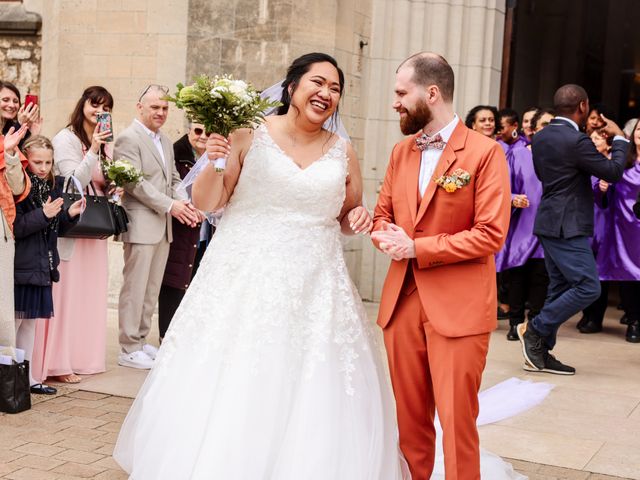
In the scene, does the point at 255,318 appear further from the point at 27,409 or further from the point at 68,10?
the point at 68,10

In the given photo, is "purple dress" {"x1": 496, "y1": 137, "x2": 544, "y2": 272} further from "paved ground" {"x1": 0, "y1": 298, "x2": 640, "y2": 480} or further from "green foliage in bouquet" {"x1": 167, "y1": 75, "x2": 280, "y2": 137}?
"green foliage in bouquet" {"x1": 167, "y1": 75, "x2": 280, "y2": 137}

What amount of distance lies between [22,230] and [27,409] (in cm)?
117

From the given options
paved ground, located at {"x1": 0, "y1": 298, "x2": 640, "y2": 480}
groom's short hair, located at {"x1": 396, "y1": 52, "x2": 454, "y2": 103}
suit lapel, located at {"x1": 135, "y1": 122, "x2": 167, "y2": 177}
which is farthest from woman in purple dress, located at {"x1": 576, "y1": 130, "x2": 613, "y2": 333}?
groom's short hair, located at {"x1": 396, "y1": 52, "x2": 454, "y2": 103}

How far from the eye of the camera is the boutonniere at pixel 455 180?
12.7 feet

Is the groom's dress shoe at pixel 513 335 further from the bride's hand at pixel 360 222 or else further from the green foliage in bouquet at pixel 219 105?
the green foliage in bouquet at pixel 219 105

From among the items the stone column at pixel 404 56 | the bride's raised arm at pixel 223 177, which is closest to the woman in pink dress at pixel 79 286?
the bride's raised arm at pixel 223 177

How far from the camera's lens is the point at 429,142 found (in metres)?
4.05

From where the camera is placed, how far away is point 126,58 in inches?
389

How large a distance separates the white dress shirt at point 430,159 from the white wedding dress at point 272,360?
1.94ft

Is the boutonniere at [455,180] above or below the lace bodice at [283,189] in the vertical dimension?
above

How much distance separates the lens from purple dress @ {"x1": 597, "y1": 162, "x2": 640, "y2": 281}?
9.21 m

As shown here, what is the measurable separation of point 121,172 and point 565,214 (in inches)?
136

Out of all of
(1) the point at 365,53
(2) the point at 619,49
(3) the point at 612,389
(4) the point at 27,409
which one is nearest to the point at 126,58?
(1) the point at 365,53

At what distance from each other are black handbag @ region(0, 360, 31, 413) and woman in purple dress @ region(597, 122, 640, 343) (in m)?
5.87
